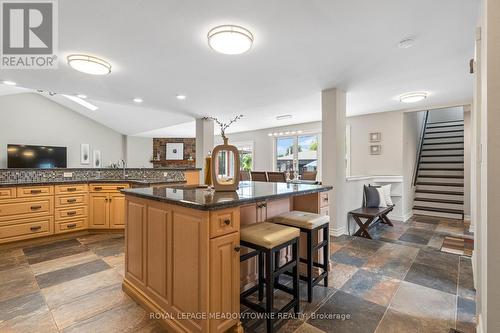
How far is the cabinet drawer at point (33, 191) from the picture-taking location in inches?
132

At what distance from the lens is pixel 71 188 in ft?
12.4

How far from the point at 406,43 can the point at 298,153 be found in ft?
17.0

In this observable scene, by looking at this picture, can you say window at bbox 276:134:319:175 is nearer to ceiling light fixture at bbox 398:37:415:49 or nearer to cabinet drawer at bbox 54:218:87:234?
ceiling light fixture at bbox 398:37:415:49

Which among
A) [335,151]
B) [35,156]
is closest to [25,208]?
[35,156]

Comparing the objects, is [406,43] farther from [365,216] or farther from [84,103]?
[84,103]

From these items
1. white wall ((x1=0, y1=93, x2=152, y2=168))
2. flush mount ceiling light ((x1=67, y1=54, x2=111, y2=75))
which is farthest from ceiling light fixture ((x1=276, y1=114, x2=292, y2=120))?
white wall ((x1=0, y1=93, x2=152, y2=168))

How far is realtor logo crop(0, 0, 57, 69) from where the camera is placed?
6.33 feet

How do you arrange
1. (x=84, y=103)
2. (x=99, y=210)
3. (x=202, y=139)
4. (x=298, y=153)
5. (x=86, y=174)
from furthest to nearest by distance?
(x=298, y=153) < (x=84, y=103) < (x=202, y=139) < (x=86, y=174) < (x=99, y=210)

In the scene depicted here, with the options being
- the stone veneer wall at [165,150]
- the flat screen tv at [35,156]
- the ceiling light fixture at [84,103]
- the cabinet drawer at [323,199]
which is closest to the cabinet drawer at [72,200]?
the cabinet drawer at [323,199]

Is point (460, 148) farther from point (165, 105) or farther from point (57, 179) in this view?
point (57, 179)

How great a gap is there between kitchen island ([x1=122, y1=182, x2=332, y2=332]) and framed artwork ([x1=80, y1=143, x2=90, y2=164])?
25.4 feet

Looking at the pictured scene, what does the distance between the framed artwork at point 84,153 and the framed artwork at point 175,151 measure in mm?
3226

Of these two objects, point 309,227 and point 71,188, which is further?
point 71,188

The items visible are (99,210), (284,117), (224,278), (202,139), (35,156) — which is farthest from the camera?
(35,156)
